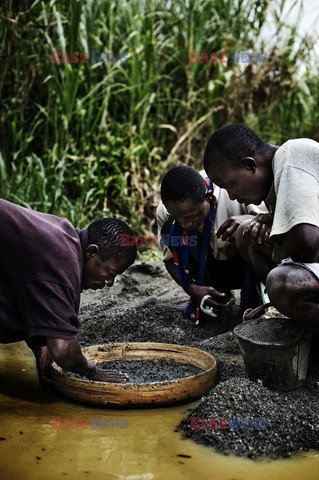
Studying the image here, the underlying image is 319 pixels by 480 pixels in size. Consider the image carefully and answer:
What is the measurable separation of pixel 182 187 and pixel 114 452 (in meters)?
1.47

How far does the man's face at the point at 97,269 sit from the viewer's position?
2.36 metres

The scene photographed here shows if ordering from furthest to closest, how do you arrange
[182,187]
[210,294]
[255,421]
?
1. [210,294]
2. [182,187]
3. [255,421]

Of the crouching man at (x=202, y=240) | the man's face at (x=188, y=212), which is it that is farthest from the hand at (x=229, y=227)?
the man's face at (x=188, y=212)

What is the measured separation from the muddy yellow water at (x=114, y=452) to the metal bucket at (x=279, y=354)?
0.34 m

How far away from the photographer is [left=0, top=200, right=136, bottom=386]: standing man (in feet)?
6.84

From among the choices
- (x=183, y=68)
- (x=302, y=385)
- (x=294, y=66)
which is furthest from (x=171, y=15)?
(x=302, y=385)

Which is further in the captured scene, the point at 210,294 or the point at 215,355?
the point at 210,294

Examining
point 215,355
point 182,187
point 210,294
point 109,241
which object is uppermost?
point 182,187

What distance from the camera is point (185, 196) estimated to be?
2.90 meters

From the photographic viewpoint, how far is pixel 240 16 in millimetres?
5984

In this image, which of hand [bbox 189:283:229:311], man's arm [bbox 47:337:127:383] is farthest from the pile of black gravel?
hand [bbox 189:283:229:311]

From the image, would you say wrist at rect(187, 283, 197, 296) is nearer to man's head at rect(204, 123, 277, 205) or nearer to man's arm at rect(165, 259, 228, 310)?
man's arm at rect(165, 259, 228, 310)

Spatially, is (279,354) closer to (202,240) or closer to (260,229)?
(260,229)

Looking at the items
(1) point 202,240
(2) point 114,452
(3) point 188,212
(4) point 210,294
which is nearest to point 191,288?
(4) point 210,294
